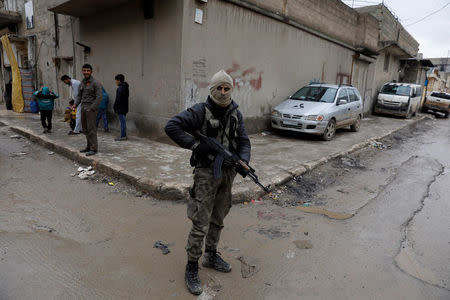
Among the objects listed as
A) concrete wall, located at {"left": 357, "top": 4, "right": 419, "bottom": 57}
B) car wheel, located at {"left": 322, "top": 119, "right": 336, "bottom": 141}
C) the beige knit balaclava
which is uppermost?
concrete wall, located at {"left": 357, "top": 4, "right": 419, "bottom": 57}

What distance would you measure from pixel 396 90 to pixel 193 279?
17.3 meters

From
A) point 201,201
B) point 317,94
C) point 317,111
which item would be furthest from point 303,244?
point 317,94

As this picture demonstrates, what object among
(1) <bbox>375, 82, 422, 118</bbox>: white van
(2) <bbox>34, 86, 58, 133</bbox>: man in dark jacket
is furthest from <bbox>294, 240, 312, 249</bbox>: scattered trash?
(1) <bbox>375, 82, 422, 118</bbox>: white van

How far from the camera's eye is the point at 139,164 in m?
5.17

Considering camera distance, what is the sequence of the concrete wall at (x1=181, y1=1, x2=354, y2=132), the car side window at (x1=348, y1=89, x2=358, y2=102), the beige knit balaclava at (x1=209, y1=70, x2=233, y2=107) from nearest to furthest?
the beige knit balaclava at (x1=209, y1=70, x2=233, y2=107) < the concrete wall at (x1=181, y1=1, x2=354, y2=132) < the car side window at (x1=348, y1=89, x2=358, y2=102)

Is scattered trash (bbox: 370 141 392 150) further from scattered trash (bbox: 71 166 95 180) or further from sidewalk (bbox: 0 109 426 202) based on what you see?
scattered trash (bbox: 71 166 95 180)

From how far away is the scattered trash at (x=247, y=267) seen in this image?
2615 mm

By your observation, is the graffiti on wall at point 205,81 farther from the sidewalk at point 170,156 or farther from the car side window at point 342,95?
the car side window at point 342,95

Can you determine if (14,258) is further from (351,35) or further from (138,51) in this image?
(351,35)

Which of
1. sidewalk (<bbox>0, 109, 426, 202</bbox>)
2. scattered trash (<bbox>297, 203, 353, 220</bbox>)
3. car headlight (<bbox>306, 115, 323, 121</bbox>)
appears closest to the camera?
scattered trash (<bbox>297, 203, 353, 220</bbox>)

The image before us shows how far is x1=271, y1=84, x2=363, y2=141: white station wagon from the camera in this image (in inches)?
319

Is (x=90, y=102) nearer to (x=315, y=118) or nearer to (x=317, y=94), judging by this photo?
(x=315, y=118)

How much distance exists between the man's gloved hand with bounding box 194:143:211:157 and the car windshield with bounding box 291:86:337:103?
724 centimetres

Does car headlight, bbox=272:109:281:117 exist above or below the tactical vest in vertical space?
below
